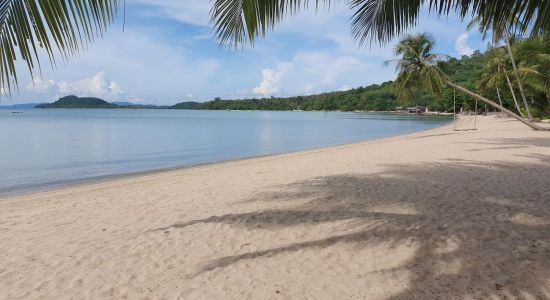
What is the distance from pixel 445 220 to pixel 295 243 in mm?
1799

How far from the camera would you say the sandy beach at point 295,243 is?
3.05 m

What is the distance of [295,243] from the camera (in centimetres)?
397

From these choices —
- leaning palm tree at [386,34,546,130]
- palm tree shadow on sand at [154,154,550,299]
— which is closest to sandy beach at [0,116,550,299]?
palm tree shadow on sand at [154,154,550,299]

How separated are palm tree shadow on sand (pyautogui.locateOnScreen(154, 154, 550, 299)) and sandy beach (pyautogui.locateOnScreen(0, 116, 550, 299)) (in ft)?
0.05

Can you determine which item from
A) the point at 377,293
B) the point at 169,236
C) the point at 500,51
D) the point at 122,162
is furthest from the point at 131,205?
the point at 500,51

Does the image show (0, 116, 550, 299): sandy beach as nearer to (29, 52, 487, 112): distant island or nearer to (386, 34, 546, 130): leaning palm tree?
(386, 34, 546, 130): leaning palm tree

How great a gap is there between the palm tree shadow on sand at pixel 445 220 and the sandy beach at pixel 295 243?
2 centimetres

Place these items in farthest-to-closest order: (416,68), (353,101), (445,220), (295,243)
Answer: (353,101) → (416,68) → (445,220) → (295,243)

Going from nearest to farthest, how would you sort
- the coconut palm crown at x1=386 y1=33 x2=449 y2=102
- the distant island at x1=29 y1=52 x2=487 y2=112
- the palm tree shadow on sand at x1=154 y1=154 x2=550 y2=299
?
the palm tree shadow on sand at x1=154 y1=154 x2=550 y2=299, the coconut palm crown at x1=386 y1=33 x2=449 y2=102, the distant island at x1=29 y1=52 x2=487 y2=112

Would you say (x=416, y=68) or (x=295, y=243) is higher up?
(x=416, y=68)

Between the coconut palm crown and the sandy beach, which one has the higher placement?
the coconut palm crown

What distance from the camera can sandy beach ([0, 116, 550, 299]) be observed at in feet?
10.0

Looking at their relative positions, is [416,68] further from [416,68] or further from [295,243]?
[295,243]

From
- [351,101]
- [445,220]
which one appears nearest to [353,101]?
[351,101]
